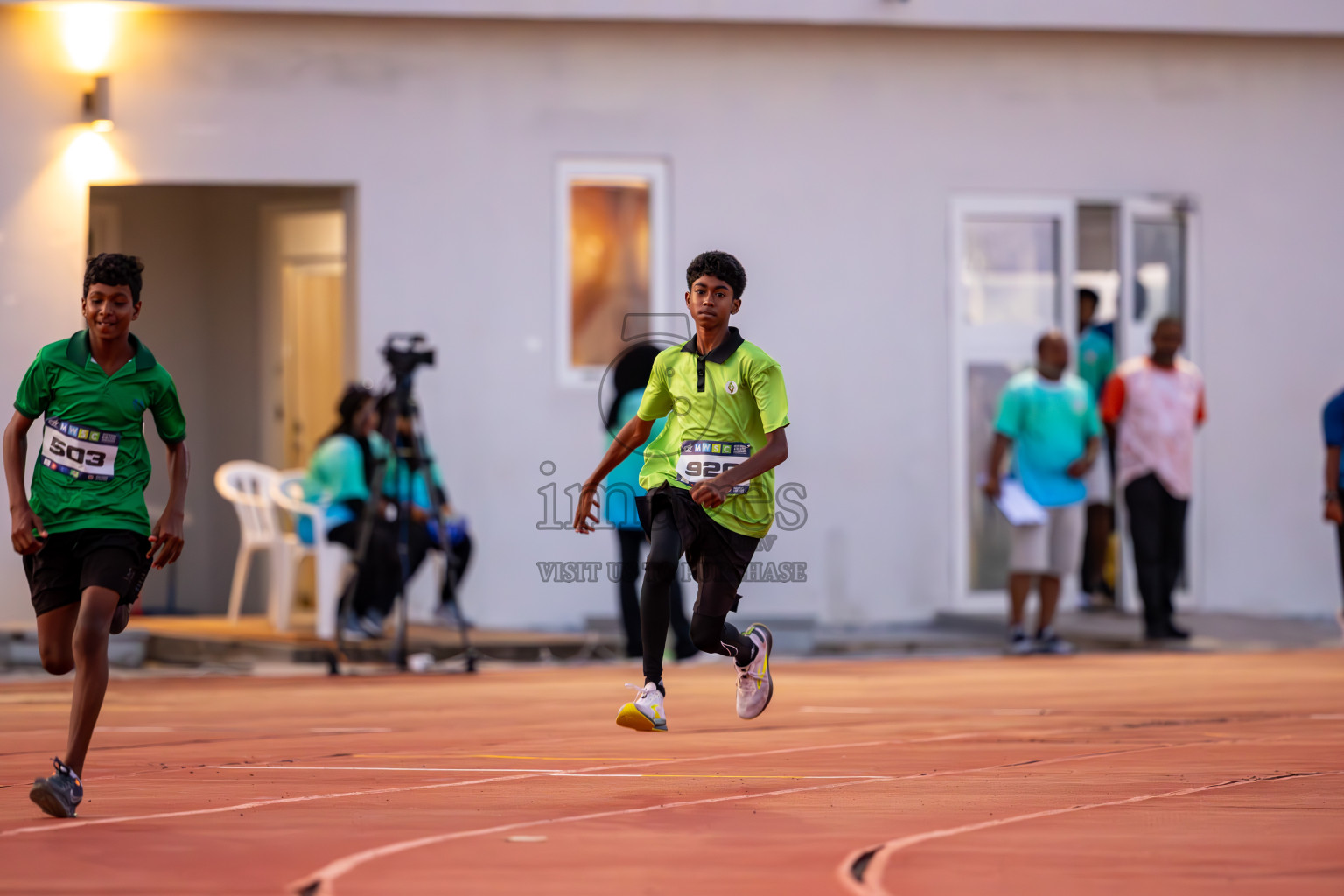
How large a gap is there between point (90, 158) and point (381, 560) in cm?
302

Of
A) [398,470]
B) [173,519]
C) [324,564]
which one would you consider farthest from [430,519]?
[173,519]

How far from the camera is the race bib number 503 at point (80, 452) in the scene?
5270mm

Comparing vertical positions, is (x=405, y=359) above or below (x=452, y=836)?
above

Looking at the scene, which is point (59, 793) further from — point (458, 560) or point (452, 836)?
point (458, 560)

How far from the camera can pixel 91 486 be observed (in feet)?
17.3

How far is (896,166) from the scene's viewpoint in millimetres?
13070

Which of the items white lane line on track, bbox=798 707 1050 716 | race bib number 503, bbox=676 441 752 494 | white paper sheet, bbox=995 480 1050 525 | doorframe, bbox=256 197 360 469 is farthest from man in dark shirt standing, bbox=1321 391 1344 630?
doorframe, bbox=256 197 360 469

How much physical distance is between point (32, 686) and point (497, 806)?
501 centimetres

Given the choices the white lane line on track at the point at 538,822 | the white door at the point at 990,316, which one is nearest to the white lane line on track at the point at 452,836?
the white lane line on track at the point at 538,822

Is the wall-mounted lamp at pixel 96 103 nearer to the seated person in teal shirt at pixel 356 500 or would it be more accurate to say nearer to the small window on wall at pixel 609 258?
the seated person in teal shirt at pixel 356 500

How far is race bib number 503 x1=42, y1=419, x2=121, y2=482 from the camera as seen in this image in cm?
527

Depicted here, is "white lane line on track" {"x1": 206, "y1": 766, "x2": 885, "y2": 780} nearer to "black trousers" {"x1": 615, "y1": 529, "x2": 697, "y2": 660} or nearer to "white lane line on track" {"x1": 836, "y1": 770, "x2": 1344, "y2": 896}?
"white lane line on track" {"x1": 836, "y1": 770, "x2": 1344, "y2": 896}

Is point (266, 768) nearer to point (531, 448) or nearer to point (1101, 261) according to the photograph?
point (531, 448)

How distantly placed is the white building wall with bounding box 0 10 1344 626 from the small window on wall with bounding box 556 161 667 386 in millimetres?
138
